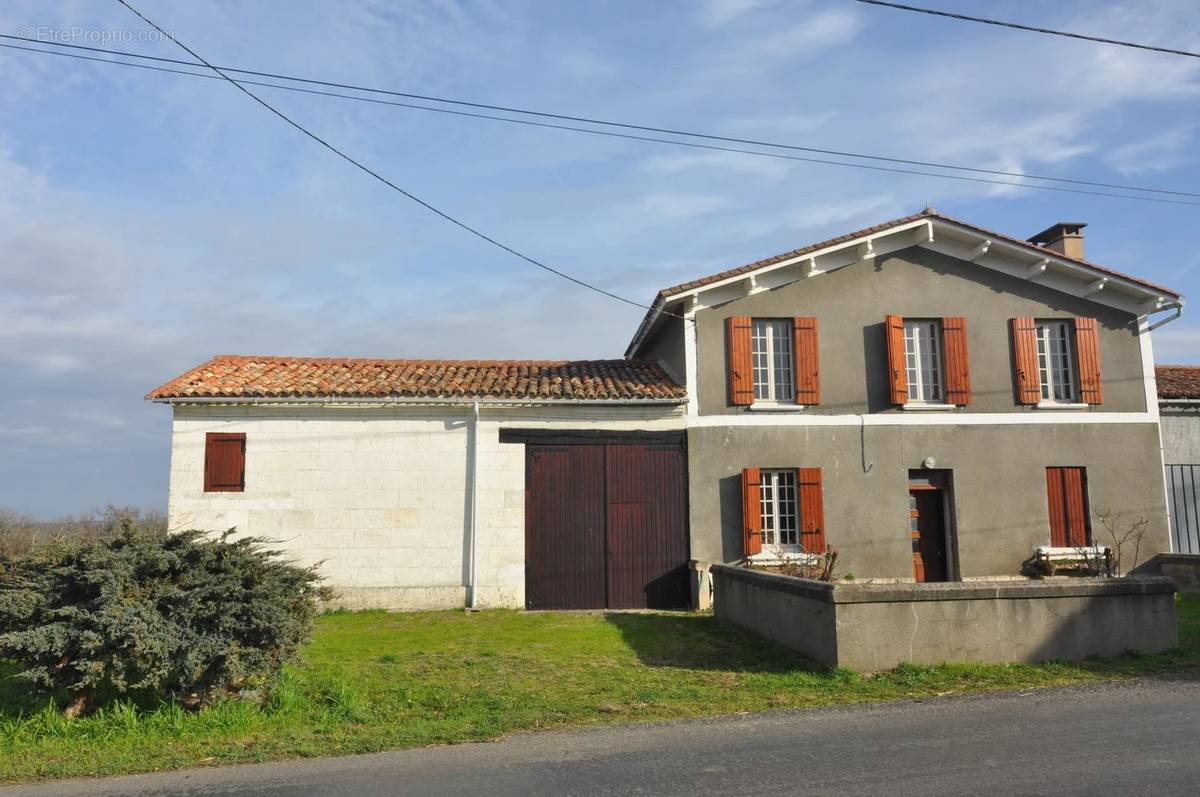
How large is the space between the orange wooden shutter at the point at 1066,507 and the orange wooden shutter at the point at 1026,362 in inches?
53.1

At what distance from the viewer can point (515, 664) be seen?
9805 millimetres

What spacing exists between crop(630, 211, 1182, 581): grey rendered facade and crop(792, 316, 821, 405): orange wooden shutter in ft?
0.57

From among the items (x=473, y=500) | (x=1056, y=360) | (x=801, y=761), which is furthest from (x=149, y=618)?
(x=1056, y=360)

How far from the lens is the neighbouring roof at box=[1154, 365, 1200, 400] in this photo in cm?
1711

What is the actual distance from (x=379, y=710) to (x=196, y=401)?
26.3ft

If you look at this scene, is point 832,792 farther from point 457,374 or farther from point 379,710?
point 457,374

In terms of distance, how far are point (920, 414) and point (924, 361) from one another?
1087 millimetres

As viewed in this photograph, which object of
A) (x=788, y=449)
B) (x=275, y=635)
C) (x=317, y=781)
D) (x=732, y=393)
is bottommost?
(x=317, y=781)

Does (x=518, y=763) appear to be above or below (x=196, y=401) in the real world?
below

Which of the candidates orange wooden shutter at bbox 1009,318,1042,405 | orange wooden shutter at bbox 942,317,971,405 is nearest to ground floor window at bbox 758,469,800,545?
orange wooden shutter at bbox 942,317,971,405

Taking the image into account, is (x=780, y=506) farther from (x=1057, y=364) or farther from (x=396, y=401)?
(x=396, y=401)

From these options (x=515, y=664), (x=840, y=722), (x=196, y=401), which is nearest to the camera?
(x=840, y=722)

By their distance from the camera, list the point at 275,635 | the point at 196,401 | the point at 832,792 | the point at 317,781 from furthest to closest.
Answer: the point at 196,401
the point at 275,635
the point at 317,781
the point at 832,792

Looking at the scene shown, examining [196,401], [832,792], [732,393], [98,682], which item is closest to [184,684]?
[98,682]
